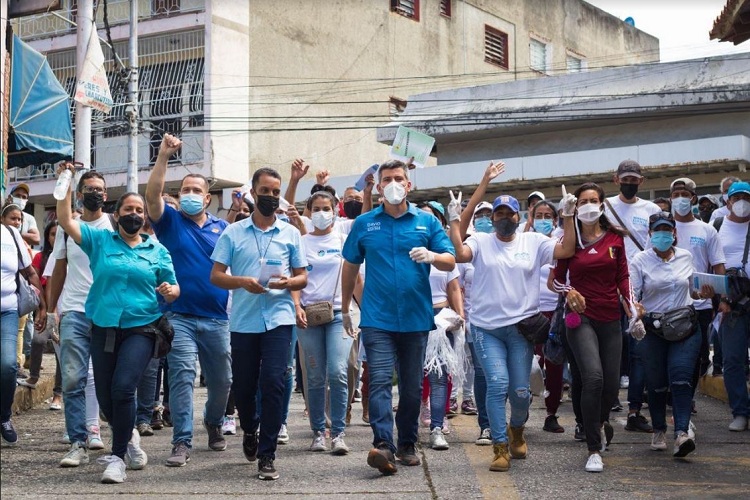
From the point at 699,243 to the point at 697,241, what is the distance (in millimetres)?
25

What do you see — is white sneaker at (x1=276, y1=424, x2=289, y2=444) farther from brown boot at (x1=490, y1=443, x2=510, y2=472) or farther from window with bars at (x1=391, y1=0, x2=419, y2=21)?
window with bars at (x1=391, y1=0, x2=419, y2=21)

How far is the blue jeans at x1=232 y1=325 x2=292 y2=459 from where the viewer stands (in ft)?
24.8

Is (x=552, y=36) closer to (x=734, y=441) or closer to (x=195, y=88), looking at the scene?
(x=195, y=88)

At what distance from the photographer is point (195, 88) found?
33844 millimetres

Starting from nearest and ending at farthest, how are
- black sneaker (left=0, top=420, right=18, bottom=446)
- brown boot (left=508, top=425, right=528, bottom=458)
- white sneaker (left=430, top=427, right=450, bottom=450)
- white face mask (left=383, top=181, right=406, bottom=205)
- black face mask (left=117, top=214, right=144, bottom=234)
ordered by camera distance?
black face mask (left=117, top=214, right=144, bottom=234), white face mask (left=383, top=181, right=406, bottom=205), brown boot (left=508, top=425, right=528, bottom=458), white sneaker (left=430, top=427, right=450, bottom=450), black sneaker (left=0, top=420, right=18, bottom=446)

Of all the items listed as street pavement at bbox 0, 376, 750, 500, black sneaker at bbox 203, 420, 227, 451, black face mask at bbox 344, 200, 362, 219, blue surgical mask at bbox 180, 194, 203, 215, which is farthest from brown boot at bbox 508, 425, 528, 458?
black face mask at bbox 344, 200, 362, 219

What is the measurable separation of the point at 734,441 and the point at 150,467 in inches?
181

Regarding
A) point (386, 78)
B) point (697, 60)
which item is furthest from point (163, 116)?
point (697, 60)

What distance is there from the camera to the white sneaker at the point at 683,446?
8305 millimetres

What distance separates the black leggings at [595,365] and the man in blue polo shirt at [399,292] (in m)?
1.07

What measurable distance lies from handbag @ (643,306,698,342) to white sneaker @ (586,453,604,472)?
4.42 feet

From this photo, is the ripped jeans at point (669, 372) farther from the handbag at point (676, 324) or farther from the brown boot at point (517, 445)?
the brown boot at point (517, 445)

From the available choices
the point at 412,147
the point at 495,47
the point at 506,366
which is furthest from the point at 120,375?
the point at 495,47

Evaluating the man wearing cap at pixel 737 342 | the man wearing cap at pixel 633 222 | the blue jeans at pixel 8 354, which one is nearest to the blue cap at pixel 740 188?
the man wearing cap at pixel 737 342
